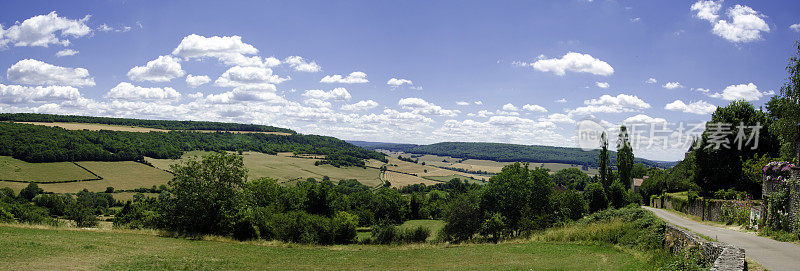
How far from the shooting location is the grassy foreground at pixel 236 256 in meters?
15.2

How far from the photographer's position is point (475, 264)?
1898 centimetres

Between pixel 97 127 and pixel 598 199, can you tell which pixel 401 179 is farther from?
pixel 97 127

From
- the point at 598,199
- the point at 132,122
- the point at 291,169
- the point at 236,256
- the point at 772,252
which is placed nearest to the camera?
the point at 772,252

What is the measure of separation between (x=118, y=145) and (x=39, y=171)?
88.4 ft

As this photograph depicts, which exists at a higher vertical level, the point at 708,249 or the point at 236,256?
the point at 708,249

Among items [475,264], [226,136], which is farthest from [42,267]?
[226,136]

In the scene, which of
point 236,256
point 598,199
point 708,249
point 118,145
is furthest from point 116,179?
point 708,249

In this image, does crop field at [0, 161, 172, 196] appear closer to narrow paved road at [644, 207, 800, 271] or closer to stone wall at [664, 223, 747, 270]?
stone wall at [664, 223, 747, 270]

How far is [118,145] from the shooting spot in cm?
10594

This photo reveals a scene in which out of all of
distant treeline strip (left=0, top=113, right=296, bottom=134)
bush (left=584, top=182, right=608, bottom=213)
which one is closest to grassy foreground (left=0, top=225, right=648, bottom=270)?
bush (left=584, top=182, right=608, bottom=213)

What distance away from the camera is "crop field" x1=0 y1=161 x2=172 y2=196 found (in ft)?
243

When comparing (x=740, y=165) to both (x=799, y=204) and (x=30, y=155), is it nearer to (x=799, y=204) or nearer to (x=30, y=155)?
(x=799, y=204)

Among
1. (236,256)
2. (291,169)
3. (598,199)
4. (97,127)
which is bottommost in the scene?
(291,169)

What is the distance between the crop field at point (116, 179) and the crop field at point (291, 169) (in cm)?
672
